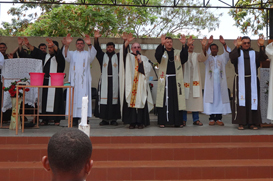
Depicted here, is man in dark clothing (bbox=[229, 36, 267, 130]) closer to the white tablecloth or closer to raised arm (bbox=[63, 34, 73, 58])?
raised arm (bbox=[63, 34, 73, 58])

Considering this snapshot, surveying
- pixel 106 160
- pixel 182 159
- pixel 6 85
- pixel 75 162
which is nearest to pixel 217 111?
pixel 182 159

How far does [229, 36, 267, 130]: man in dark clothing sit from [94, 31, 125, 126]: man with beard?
7.82ft

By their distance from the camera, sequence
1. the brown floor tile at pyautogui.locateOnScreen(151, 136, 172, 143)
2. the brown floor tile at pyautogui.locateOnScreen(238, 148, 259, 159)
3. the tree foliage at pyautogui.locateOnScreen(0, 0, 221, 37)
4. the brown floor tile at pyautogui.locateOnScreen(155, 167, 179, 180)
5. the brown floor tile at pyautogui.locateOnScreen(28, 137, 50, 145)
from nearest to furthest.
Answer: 1. the brown floor tile at pyautogui.locateOnScreen(155, 167, 179, 180)
2. the brown floor tile at pyautogui.locateOnScreen(238, 148, 259, 159)
3. the brown floor tile at pyautogui.locateOnScreen(28, 137, 50, 145)
4. the brown floor tile at pyautogui.locateOnScreen(151, 136, 172, 143)
5. the tree foliage at pyautogui.locateOnScreen(0, 0, 221, 37)

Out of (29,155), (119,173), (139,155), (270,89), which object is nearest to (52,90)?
(29,155)

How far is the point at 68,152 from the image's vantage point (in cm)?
146

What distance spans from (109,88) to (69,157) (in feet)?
20.7

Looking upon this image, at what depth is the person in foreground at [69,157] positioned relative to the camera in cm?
145

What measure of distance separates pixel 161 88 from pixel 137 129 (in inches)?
39.2

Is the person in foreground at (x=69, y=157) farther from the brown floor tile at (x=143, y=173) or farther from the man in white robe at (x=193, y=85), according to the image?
the man in white robe at (x=193, y=85)

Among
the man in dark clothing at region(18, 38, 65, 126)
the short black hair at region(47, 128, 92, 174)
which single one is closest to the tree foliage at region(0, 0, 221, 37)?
the man in dark clothing at region(18, 38, 65, 126)

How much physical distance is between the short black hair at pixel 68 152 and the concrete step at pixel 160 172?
3.61m

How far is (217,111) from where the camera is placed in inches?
312

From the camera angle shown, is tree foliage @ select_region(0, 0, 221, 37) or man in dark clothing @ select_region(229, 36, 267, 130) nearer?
man in dark clothing @ select_region(229, 36, 267, 130)

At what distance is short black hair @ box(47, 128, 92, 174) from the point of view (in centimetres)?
145
